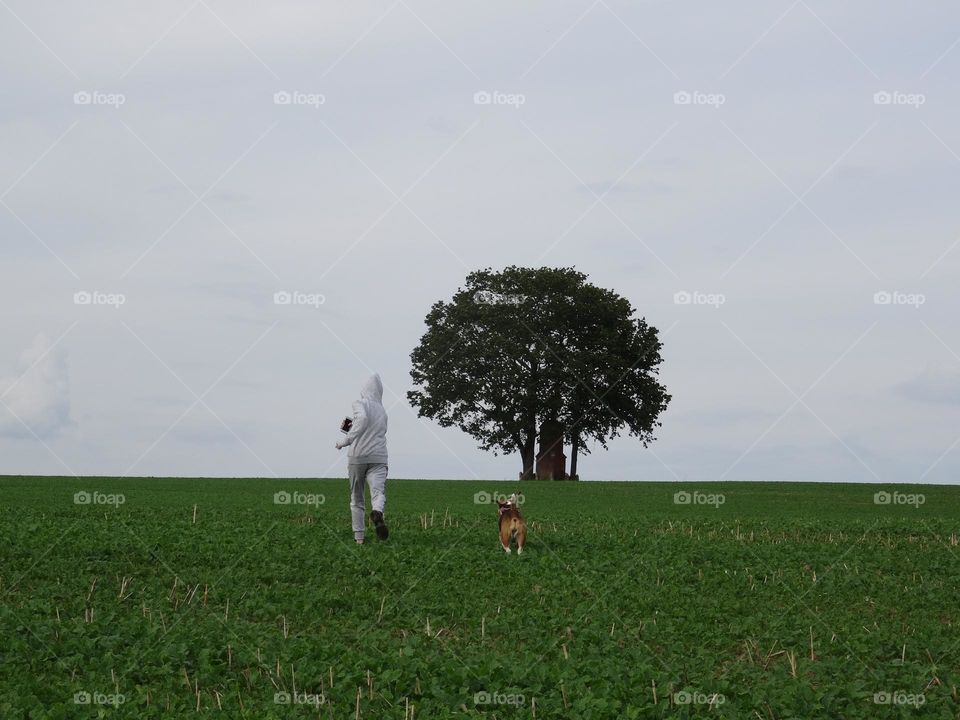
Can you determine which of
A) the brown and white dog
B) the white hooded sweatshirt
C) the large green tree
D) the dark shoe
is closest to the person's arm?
the white hooded sweatshirt

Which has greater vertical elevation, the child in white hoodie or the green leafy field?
the child in white hoodie

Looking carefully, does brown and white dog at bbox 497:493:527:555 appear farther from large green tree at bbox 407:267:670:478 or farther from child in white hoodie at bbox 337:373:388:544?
large green tree at bbox 407:267:670:478

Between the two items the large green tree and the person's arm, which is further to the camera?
the large green tree

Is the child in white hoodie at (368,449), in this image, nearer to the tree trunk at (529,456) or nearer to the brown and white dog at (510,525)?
the brown and white dog at (510,525)

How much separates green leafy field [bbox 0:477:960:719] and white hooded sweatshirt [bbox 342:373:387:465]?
183 centimetres

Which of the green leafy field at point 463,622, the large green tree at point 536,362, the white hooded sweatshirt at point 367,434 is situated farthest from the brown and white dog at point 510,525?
the large green tree at point 536,362

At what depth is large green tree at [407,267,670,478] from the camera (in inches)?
2483

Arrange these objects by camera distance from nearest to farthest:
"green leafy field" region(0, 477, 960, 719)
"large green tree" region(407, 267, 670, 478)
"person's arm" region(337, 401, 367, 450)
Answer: "green leafy field" region(0, 477, 960, 719) < "person's arm" region(337, 401, 367, 450) < "large green tree" region(407, 267, 670, 478)

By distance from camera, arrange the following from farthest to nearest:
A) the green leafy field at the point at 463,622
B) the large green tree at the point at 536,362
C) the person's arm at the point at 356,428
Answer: the large green tree at the point at 536,362 → the person's arm at the point at 356,428 → the green leafy field at the point at 463,622

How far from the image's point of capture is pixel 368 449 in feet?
73.6

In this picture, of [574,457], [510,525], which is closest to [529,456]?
[574,457]

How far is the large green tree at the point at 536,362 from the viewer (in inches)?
2483

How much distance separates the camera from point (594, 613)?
1778 cm

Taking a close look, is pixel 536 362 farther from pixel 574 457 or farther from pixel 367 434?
pixel 367 434
